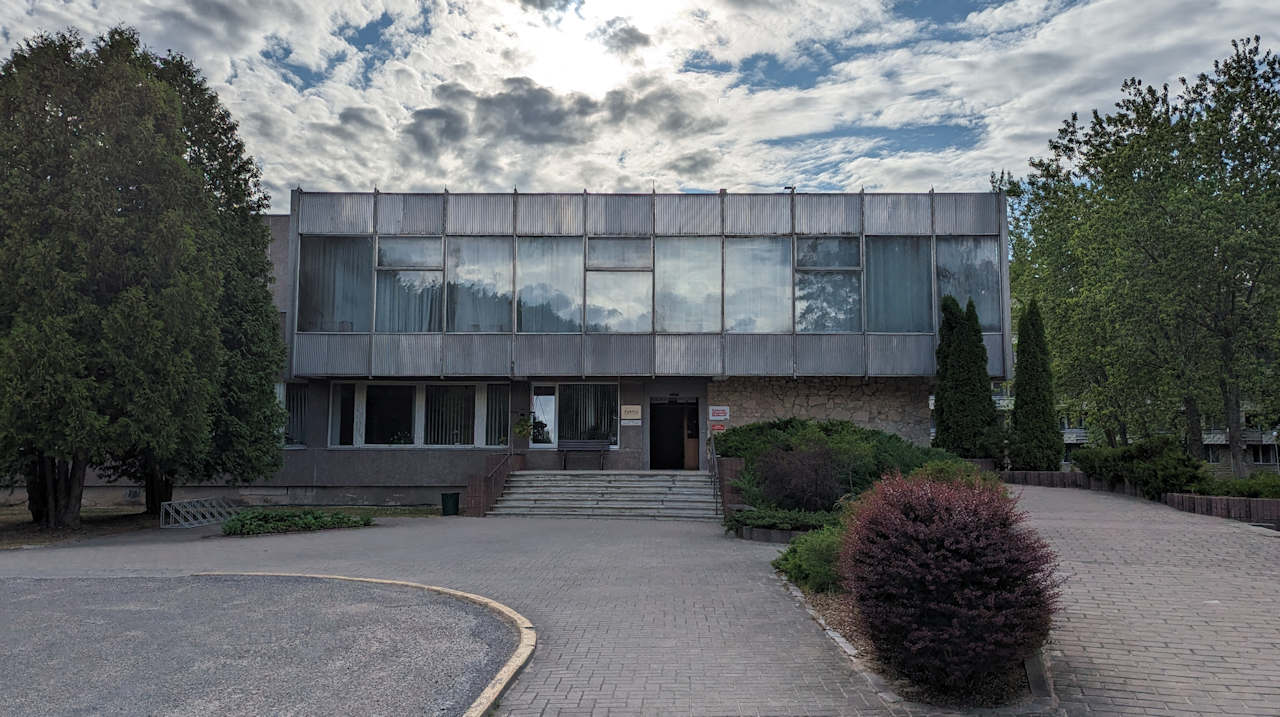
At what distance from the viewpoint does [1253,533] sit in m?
13.7

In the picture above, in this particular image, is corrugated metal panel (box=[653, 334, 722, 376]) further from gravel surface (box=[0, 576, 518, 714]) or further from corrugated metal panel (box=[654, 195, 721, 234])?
gravel surface (box=[0, 576, 518, 714])

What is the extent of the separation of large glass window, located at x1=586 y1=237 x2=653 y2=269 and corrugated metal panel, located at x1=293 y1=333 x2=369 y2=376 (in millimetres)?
6703

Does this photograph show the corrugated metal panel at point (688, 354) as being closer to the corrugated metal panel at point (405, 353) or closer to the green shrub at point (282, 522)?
the corrugated metal panel at point (405, 353)

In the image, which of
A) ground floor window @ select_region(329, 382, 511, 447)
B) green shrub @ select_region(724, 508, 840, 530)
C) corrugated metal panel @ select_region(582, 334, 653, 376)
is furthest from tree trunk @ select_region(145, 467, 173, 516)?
green shrub @ select_region(724, 508, 840, 530)

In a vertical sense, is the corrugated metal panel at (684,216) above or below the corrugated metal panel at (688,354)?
above

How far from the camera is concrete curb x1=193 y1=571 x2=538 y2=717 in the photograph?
5520 millimetres

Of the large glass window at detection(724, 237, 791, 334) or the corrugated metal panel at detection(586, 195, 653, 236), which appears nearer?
the large glass window at detection(724, 237, 791, 334)

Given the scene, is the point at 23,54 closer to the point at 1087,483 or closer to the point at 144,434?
the point at 144,434

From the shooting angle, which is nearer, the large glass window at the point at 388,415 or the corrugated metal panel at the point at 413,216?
the corrugated metal panel at the point at 413,216

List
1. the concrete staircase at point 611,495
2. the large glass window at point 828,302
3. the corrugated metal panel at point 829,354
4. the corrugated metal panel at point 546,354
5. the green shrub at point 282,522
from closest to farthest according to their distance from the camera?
the green shrub at point 282,522, the concrete staircase at point 611,495, the corrugated metal panel at point 829,354, the corrugated metal panel at point 546,354, the large glass window at point 828,302

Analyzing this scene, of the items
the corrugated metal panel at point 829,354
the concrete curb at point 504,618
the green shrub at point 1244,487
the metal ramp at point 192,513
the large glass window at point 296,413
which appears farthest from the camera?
the large glass window at point 296,413

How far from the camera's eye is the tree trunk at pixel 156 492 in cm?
2058

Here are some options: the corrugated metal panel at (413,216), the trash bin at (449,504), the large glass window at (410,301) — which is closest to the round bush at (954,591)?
the trash bin at (449,504)

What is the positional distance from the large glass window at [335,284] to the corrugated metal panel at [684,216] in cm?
826
